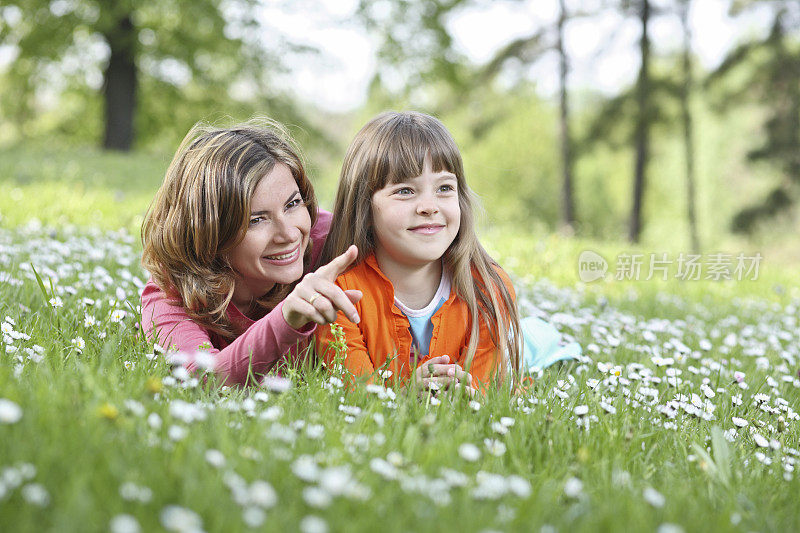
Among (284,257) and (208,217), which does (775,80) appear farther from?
(208,217)

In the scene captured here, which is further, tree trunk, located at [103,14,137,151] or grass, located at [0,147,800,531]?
tree trunk, located at [103,14,137,151]

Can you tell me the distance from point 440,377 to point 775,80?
→ 15.8 meters

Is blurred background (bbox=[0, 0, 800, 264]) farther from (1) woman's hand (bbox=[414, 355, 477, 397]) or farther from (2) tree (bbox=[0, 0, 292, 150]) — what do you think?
(1) woman's hand (bbox=[414, 355, 477, 397])

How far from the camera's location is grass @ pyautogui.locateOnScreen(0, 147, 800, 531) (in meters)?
1.43

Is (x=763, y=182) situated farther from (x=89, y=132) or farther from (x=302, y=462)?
(x=302, y=462)

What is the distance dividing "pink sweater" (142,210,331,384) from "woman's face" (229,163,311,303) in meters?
0.29

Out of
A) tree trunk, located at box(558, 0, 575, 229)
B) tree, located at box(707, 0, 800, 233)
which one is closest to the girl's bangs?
tree trunk, located at box(558, 0, 575, 229)

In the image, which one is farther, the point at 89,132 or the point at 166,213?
the point at 89,132

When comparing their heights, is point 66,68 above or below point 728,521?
above

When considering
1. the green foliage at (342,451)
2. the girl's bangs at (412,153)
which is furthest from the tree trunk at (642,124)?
the girl's bangs at (412,153)

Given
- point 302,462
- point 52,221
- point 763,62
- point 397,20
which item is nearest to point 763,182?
point 763,62

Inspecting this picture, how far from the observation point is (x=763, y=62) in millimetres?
15117

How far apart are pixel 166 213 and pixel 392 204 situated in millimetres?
1098

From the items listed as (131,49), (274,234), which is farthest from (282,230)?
(131,49)
